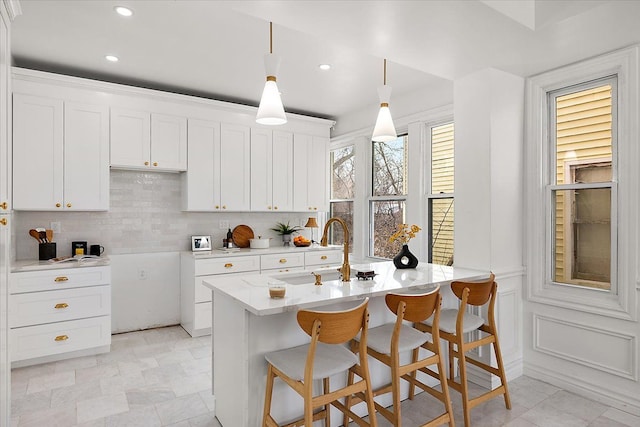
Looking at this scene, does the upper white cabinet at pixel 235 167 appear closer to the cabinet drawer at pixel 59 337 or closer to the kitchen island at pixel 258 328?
the cabinet drawer at pixel 59 337

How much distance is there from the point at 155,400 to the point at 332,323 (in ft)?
5.92

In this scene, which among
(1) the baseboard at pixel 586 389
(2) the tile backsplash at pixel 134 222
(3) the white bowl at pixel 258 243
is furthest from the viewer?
(3) the white bowl at pixel 258 243

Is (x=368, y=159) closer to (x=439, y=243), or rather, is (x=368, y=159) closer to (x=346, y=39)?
(x=439, y=243)

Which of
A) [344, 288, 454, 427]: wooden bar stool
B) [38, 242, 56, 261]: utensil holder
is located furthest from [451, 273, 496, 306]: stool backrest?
[38, 242, 56, 261]: utensil holder

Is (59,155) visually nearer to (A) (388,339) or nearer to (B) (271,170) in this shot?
(B) (271,170)

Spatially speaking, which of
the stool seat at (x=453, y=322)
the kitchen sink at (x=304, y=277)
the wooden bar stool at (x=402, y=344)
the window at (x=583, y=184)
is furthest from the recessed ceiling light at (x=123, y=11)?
the window at (x=583, y=184)

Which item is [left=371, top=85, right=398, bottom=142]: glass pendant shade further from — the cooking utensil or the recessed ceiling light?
the cooking utensil

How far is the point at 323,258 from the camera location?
5.10 meters

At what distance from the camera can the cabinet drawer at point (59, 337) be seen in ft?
10.9

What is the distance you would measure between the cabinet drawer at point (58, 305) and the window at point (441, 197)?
339 cm

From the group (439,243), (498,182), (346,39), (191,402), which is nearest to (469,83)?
(498,182)

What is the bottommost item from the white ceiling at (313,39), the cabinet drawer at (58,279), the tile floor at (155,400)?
the tile floor at (155,400)

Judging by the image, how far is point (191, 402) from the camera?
2777 millimetres

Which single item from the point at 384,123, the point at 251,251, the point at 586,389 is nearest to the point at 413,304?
the point at 384,123
